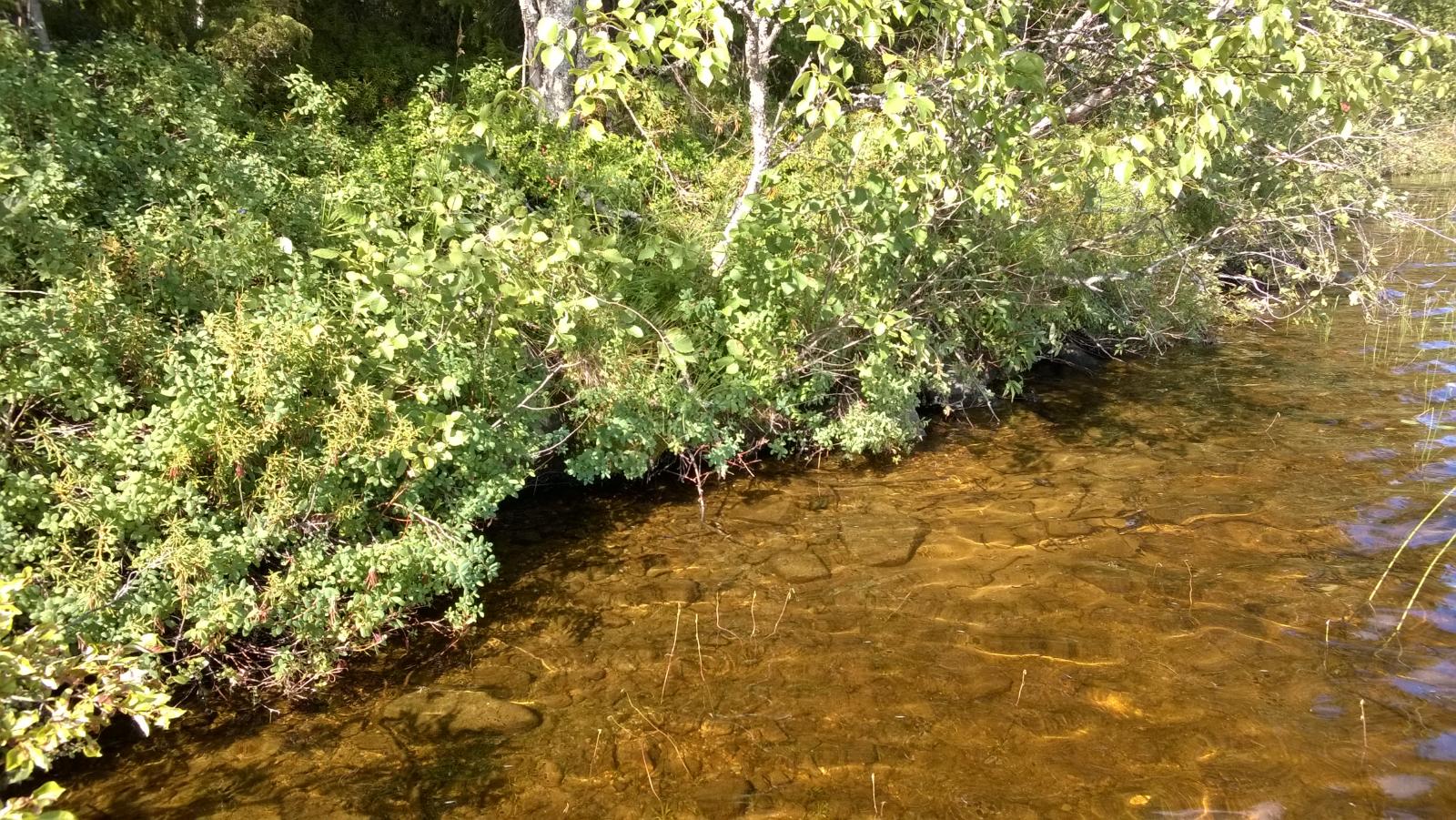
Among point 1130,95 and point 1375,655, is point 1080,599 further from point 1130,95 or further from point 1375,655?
point 1130,95

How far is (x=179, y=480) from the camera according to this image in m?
4.06

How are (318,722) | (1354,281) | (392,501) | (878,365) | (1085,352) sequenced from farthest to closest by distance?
(1085,352)
(1354,281)
(878,365)
(392,501)
(318,722)

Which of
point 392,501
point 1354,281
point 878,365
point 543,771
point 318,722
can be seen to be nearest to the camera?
point 543,771

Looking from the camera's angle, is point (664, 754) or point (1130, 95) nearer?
point (664, 754)

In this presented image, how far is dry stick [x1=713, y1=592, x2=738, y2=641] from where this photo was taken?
4500 mm

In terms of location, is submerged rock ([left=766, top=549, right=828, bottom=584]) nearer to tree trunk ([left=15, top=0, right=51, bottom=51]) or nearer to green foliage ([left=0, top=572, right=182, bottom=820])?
green foliage ([left=0, top=572, right=182, bottom=820])

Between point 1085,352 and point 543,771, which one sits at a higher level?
point 1085,352

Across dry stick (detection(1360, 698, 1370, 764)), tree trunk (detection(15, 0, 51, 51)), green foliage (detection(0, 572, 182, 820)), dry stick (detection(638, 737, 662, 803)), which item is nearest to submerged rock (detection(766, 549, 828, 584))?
dry stick (detection(638, 737, 662, 803))

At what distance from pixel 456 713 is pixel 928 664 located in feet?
7.69

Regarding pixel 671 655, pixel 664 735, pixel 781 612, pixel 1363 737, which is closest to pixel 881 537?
pixel 781 612

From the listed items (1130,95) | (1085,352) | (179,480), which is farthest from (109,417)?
(1085,352)

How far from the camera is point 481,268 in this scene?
4.59 metres

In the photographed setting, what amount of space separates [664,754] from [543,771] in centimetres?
53

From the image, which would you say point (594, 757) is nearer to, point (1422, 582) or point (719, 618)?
point (719, 618)
